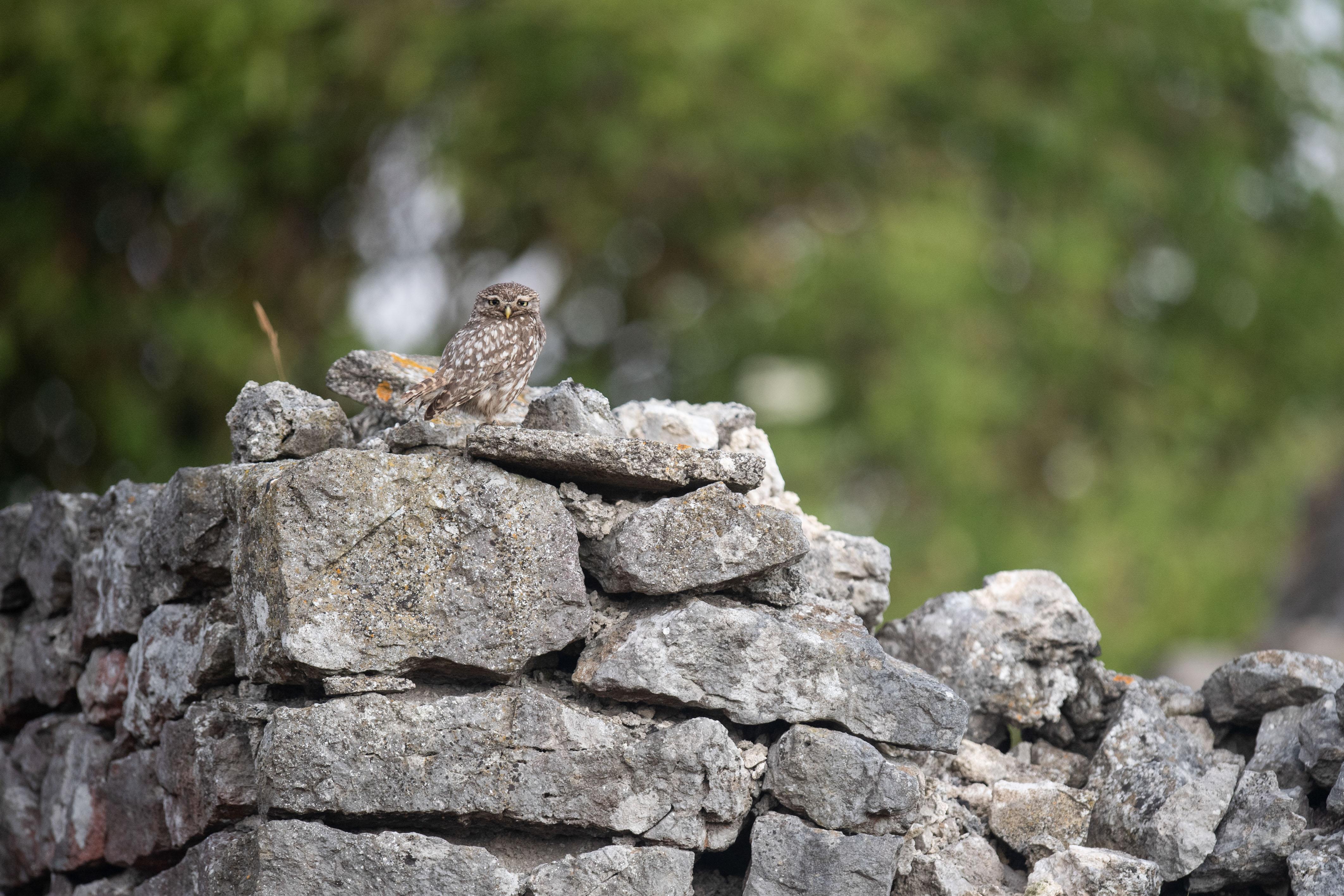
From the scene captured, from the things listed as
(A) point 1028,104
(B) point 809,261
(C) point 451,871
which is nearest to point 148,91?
(B) point 809,261

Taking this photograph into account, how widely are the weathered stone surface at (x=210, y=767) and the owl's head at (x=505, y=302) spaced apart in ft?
4.74

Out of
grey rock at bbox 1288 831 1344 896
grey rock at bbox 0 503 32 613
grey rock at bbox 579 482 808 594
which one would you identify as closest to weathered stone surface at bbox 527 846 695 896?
grey rock at bbox 579 482 808 594

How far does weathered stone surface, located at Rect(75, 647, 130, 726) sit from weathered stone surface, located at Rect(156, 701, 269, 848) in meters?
0.65

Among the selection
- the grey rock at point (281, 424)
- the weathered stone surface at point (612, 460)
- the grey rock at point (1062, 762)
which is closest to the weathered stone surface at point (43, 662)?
the grey rock at point (281, 424)

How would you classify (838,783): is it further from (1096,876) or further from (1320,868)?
(1320,868)

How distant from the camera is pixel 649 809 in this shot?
12.9 ft

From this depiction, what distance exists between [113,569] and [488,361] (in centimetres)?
168

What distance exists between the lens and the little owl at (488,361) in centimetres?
448

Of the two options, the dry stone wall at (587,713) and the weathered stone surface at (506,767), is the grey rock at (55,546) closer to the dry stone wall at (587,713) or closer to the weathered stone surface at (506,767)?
the dry stone wall at (587,713)

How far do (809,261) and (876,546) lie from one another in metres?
11.8

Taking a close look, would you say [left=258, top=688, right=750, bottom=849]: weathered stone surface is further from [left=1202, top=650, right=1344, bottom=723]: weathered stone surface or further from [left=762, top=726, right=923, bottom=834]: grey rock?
[left=1202, top=650, right=1344, bottom=723]: weathered stone surface

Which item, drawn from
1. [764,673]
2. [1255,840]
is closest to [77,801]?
[764,673]

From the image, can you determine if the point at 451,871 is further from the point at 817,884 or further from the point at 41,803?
the point at 41,803

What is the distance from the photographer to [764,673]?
409cm
